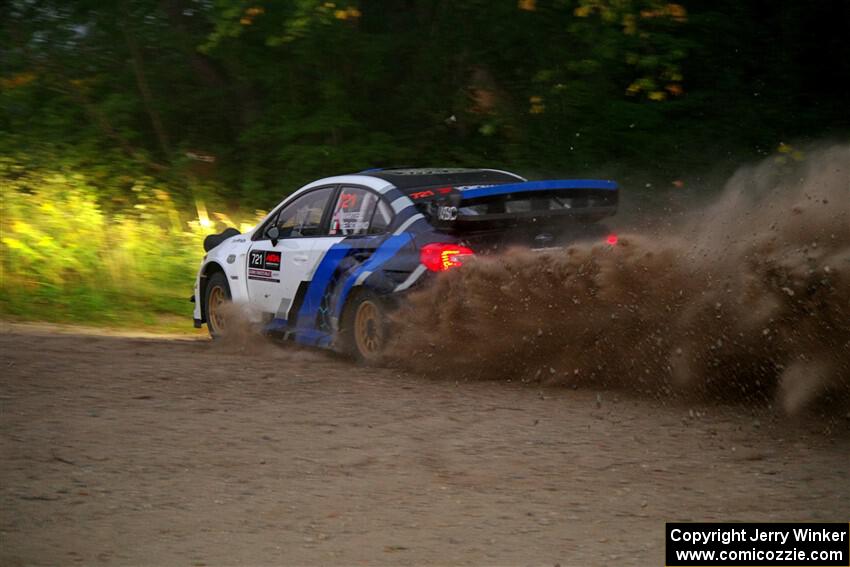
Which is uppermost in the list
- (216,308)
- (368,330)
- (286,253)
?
(286,253)

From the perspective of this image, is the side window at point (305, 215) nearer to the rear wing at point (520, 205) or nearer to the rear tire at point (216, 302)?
the rear tire at point (216, 302)

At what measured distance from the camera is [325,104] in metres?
18.1

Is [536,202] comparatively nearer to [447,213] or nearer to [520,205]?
[520,205]

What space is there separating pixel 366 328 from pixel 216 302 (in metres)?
2.79

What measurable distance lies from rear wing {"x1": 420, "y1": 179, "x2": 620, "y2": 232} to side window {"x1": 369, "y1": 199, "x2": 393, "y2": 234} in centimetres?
33

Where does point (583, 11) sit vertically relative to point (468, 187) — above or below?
above

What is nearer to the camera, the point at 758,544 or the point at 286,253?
the point at 758,544

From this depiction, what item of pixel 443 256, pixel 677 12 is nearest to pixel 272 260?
pixel 443 256

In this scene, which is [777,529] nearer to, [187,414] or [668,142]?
[187,414]

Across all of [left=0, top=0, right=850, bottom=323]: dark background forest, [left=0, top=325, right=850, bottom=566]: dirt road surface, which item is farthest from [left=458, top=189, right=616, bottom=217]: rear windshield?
[left=0, top=0, right=850, bottom=323]: dark background forest

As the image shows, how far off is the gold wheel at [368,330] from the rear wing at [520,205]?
0.89 m

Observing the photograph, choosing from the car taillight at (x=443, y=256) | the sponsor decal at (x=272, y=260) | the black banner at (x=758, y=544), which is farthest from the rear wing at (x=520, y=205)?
the black banner at (x=758, y=544)

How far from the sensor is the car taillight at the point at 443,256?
29.6ft

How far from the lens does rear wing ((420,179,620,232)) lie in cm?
895
